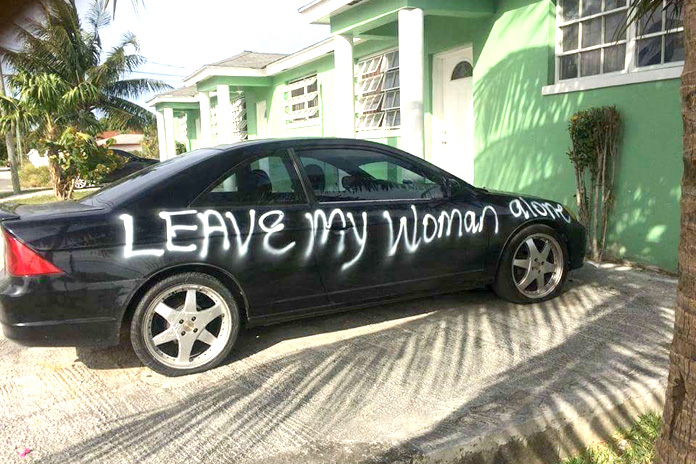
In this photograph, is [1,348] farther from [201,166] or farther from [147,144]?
[147,144]

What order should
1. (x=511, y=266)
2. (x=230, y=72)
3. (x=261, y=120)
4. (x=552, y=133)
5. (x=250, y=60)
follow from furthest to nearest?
(x=261, y=120) < (x=250, y=60) < (x=230, y=72) < (x=552, y=133) < (x=511, y=266)

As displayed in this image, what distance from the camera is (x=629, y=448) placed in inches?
119

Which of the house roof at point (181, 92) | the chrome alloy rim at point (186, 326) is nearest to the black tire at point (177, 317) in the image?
the chrome alloy rim at point (186, 326)

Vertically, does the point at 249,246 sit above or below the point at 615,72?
below

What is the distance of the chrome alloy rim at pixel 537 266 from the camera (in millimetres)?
4789

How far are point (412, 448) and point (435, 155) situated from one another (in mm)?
7417

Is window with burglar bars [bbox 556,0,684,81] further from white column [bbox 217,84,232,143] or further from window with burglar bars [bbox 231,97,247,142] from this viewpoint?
window with burglar bars [bbox 231,97,247,142]

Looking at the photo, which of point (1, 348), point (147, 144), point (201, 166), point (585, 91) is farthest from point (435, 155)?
point (147, 144)

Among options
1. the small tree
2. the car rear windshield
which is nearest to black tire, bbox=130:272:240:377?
the car rear windshield

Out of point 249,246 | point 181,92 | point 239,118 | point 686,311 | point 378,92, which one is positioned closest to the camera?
point 686,311

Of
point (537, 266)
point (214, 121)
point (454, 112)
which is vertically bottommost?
point (537, 266)

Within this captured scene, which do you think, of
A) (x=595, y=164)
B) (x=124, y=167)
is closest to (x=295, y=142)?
(x=595, y=164)

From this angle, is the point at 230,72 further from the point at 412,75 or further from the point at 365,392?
the point at 365,392

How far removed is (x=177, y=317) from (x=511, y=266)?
267 cm
